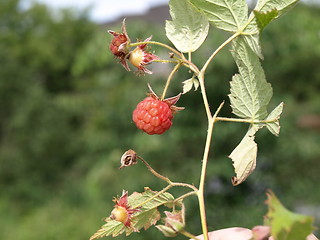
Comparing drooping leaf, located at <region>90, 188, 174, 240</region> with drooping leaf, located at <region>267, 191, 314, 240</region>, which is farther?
drooping leaf, located at <region>90, 188, 174, 240</region>

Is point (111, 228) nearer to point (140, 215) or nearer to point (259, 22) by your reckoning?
point (140, 215)

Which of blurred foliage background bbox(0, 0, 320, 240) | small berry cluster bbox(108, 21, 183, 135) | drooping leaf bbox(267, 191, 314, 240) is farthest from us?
blurred foliage background bbox(0, 0, 320, 240)

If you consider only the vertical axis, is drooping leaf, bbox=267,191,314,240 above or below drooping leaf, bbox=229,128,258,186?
below

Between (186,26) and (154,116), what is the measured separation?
0.07 meters

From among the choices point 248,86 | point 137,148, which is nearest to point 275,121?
point 248,86

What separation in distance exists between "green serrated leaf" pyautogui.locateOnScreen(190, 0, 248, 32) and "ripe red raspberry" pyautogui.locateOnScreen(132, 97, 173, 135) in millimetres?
69

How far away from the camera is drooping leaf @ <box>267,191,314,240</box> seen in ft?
0.72

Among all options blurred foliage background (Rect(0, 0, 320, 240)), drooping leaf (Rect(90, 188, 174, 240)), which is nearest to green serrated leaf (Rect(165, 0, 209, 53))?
drooping leaf (Rect(90, 188, 174, 240))

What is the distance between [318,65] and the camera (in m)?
6.50

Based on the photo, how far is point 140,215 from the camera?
34cm

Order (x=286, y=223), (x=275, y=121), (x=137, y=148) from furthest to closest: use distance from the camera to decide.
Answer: (x=137, y=148) < (x=275, y=121) < (x=286, y=223)

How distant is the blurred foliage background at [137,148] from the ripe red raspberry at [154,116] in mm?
844

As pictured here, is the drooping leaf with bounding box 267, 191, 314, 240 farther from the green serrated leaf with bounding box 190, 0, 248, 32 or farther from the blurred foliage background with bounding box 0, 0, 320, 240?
the blurred foliage background with bounding box 0, 0, 320, 240

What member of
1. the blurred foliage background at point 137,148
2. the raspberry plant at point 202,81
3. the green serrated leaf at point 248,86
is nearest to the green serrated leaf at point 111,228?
the raspberry plant at point 202,81
